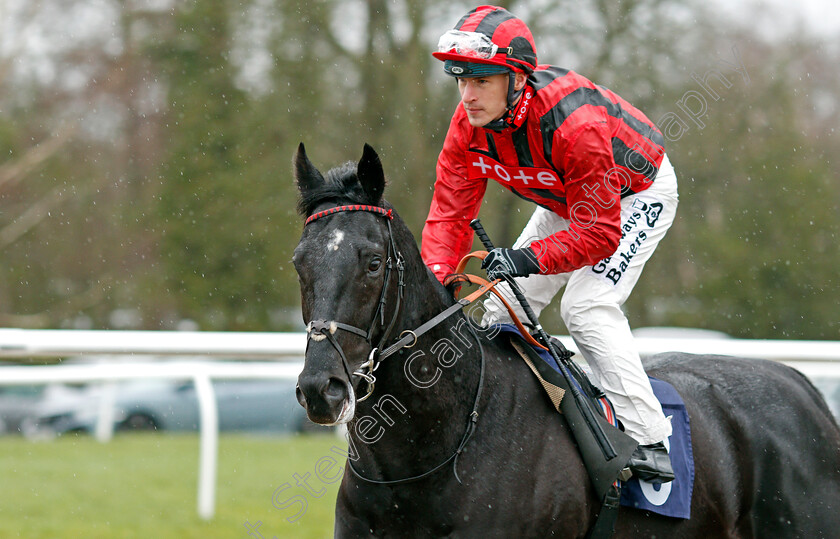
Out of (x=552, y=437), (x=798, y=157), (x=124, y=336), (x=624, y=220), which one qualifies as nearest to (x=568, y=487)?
(x=552, y=437)

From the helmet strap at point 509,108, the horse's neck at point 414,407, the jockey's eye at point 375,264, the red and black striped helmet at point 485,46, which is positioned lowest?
the horse's neck at point 414,407

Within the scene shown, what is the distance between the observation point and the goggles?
9.45ft

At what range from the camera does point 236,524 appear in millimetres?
5504

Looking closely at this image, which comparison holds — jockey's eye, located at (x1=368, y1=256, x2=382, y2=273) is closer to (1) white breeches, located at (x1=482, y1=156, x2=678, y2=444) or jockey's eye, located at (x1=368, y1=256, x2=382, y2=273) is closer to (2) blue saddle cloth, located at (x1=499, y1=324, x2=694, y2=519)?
(2) blue saddle cloth, located at (x1=499, y1=324, x2=694, y2=519)

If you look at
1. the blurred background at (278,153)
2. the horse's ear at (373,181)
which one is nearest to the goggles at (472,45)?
the horse's ear at (373,181)

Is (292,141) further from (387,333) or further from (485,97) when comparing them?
(387,333)

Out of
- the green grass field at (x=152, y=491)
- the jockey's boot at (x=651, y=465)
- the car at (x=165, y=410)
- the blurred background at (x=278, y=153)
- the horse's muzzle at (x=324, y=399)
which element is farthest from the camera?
the blurred background at (x=278, y=153)

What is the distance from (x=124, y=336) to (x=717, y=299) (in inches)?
459

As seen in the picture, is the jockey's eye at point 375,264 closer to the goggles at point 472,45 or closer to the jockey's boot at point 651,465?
the goggles at point 472,45

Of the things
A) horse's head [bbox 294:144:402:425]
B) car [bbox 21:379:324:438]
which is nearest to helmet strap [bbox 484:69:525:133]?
horse's head [bbox 294:144:402:425]

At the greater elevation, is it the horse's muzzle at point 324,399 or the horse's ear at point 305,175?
the horse's ear at point 305,175

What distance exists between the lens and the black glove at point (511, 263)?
2.90 m

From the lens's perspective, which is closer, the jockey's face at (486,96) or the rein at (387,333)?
the rein at (387,333)

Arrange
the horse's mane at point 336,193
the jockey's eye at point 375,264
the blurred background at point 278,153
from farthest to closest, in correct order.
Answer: the blurred background at point 278,153
the horse's mane at point 336,193
the jockey's eye at point 375,264
